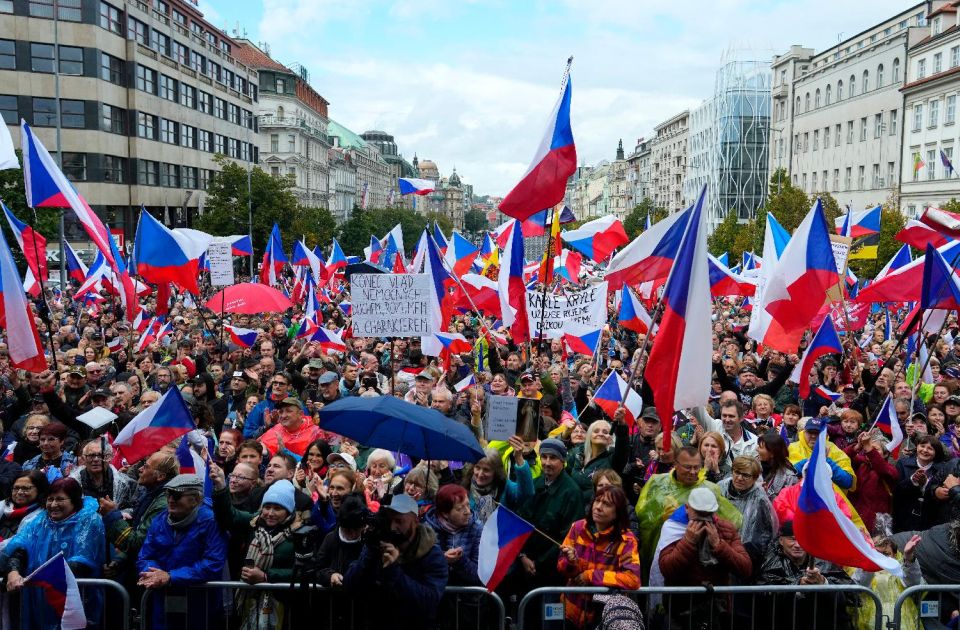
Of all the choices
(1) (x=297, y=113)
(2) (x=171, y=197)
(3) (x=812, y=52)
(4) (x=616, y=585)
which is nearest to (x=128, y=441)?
(4) (x=616, y=585)

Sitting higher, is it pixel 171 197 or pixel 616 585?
pixel 171 197

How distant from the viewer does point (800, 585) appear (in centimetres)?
488

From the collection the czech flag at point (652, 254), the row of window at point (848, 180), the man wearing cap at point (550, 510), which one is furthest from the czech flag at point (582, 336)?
the row of window at point (848, 180)

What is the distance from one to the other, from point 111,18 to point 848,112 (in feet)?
149

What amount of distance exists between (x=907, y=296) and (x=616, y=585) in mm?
7386

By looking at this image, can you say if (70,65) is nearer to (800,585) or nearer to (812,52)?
(800,585)

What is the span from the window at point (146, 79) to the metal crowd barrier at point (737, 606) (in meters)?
47.9

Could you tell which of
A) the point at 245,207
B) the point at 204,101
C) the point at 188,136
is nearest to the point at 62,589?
the point at 245,207

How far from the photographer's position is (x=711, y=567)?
4891 millimetres

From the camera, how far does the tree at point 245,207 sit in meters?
43.7

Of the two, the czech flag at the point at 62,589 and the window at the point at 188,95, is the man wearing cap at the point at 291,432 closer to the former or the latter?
the czech flag at the point at 62,589

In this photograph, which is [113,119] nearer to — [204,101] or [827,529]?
[204,101]

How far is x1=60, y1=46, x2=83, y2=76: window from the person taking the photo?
138 ft

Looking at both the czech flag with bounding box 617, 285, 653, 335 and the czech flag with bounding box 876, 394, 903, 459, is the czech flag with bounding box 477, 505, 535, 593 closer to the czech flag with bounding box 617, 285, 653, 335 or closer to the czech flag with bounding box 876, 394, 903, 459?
the czech flag with bounding box 876, 394, 903, 459
